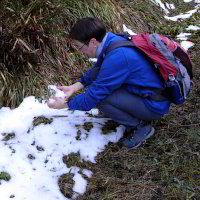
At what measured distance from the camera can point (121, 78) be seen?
2.51 metres

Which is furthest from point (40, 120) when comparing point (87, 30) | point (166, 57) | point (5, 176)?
point (166, 57)

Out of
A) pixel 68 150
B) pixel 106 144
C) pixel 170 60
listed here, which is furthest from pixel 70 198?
pixel 170 60

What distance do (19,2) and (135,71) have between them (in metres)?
1.57

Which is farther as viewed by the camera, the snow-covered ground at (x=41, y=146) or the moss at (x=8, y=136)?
the moss at (x=8, y=136)

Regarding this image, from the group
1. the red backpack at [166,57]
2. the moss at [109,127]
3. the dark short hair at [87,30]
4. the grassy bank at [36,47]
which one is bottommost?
the moss at [109,127]

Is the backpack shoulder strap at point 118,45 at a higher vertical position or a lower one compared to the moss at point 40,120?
higher

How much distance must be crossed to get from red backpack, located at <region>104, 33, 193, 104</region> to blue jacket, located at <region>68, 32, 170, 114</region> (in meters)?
0.06

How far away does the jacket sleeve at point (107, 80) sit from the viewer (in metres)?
2.47

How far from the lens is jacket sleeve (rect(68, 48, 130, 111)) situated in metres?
2.47

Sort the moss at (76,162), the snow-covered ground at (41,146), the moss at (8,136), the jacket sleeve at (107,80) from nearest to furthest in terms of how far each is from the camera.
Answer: the snow-covered ground at (41,146) < the jacket sleeve at (107,80) < the moss at (76,162) < the moss at (8,136)

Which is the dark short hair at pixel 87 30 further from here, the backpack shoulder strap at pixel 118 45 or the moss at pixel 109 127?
the moss at pixel 109 127

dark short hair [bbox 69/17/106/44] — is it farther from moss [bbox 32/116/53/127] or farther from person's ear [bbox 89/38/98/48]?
moss [bbox 32/116/53/127]

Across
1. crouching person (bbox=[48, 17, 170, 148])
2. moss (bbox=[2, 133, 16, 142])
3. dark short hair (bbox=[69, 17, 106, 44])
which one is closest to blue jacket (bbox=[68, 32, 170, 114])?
crouching person (bbox=[48, 17, 170, 148])

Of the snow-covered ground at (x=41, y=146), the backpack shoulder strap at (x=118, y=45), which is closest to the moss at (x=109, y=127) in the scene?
the snow-covered ground at (x=41, y=146)
